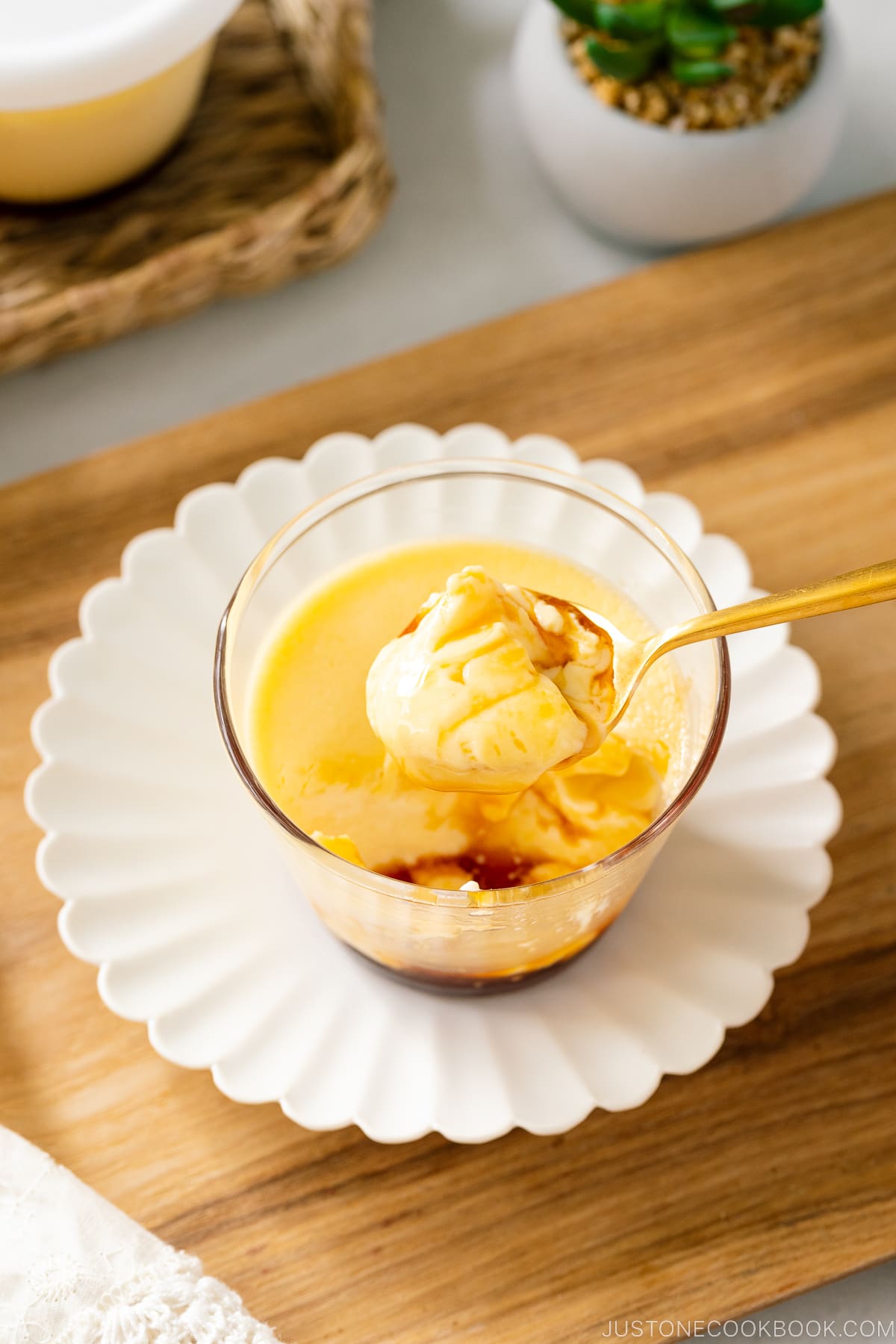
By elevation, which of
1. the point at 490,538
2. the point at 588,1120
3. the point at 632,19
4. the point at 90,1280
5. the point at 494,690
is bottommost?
the point at 588,1120

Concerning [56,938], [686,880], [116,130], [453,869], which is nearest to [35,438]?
[116,130]

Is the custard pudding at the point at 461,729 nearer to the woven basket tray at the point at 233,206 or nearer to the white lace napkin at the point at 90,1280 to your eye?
the white lace napkin at the point at 90,1280

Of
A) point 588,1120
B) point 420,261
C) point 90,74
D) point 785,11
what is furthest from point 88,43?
point 588,1120

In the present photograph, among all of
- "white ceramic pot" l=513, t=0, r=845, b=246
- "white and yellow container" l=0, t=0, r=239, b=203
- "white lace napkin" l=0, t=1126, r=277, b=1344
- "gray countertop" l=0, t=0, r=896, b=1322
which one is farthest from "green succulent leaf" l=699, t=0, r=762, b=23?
"white lace napkin" l=0, t=1126, r=277, b=1344

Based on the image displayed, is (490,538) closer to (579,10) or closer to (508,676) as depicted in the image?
(508,676)

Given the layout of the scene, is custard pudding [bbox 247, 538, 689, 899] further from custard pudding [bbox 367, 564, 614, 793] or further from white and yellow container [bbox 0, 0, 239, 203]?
white and yellow container [bbox 0, 0, 239, 203]

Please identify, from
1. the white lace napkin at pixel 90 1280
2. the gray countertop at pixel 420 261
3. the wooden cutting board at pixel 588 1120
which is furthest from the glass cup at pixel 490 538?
the gray countertop at pixel 420 261
